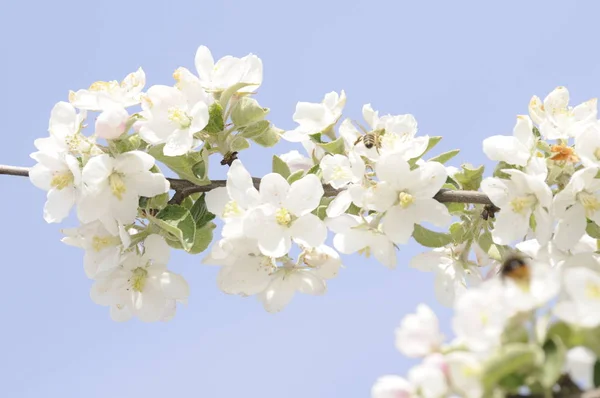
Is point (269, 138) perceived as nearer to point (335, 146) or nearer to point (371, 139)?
point (335, 146)

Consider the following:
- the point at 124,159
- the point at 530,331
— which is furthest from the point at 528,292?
the point at 124,159

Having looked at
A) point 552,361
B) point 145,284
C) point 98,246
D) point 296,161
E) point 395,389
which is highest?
point 552,361

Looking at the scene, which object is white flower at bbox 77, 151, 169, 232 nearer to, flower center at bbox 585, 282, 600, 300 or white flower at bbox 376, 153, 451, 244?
white flower at bbox 376, 153, 451, 244

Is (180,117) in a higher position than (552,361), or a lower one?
lower

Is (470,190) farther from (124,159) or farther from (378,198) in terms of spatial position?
(124,159)

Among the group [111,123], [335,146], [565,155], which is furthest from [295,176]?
[565,155]

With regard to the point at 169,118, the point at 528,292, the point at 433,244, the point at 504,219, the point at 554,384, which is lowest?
the point at 433,244

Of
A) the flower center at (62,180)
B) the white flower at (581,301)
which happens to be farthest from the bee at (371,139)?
the white flower at (581,301)
